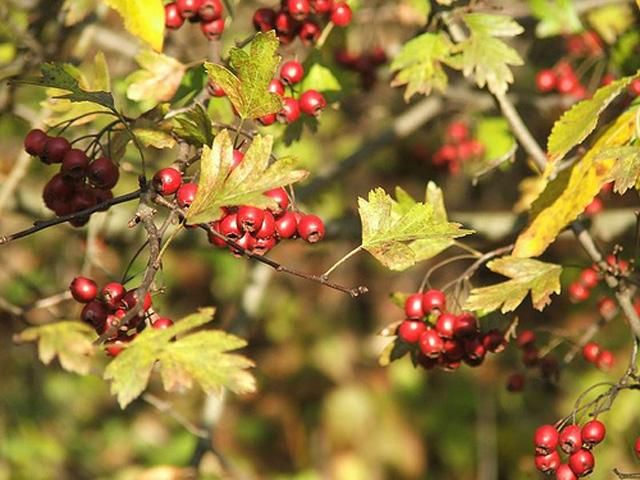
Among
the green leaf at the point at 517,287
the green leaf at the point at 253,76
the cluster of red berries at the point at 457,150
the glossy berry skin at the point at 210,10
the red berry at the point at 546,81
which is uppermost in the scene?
the green leaf at the point at 253,76

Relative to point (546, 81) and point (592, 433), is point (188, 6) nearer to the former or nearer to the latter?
point (592, 433)

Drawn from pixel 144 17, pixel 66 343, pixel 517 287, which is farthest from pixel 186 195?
pixel 66 343

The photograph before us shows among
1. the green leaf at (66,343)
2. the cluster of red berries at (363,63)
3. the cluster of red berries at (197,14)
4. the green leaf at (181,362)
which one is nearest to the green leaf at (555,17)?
the cluster of red berries at (363,63)

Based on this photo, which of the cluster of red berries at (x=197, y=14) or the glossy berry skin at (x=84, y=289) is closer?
the glossy berry skin at (x=84, y=289)

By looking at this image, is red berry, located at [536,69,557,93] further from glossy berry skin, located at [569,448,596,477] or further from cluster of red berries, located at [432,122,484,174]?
glossy berry skin, located at [569,448,596,477]

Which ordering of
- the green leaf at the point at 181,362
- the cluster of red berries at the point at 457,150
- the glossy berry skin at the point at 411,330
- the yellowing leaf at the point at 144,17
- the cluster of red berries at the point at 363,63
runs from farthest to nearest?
the cluster of red berries at the point at 457,150
the cluster of red berries at the point at 363,63
the glossy berry skin at the point at 411,330
the yellowing leaf at the point at 144,17
the green leaf at the point at 181,362

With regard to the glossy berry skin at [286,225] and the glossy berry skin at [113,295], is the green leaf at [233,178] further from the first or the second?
the glossy berry skin at [113,295]
